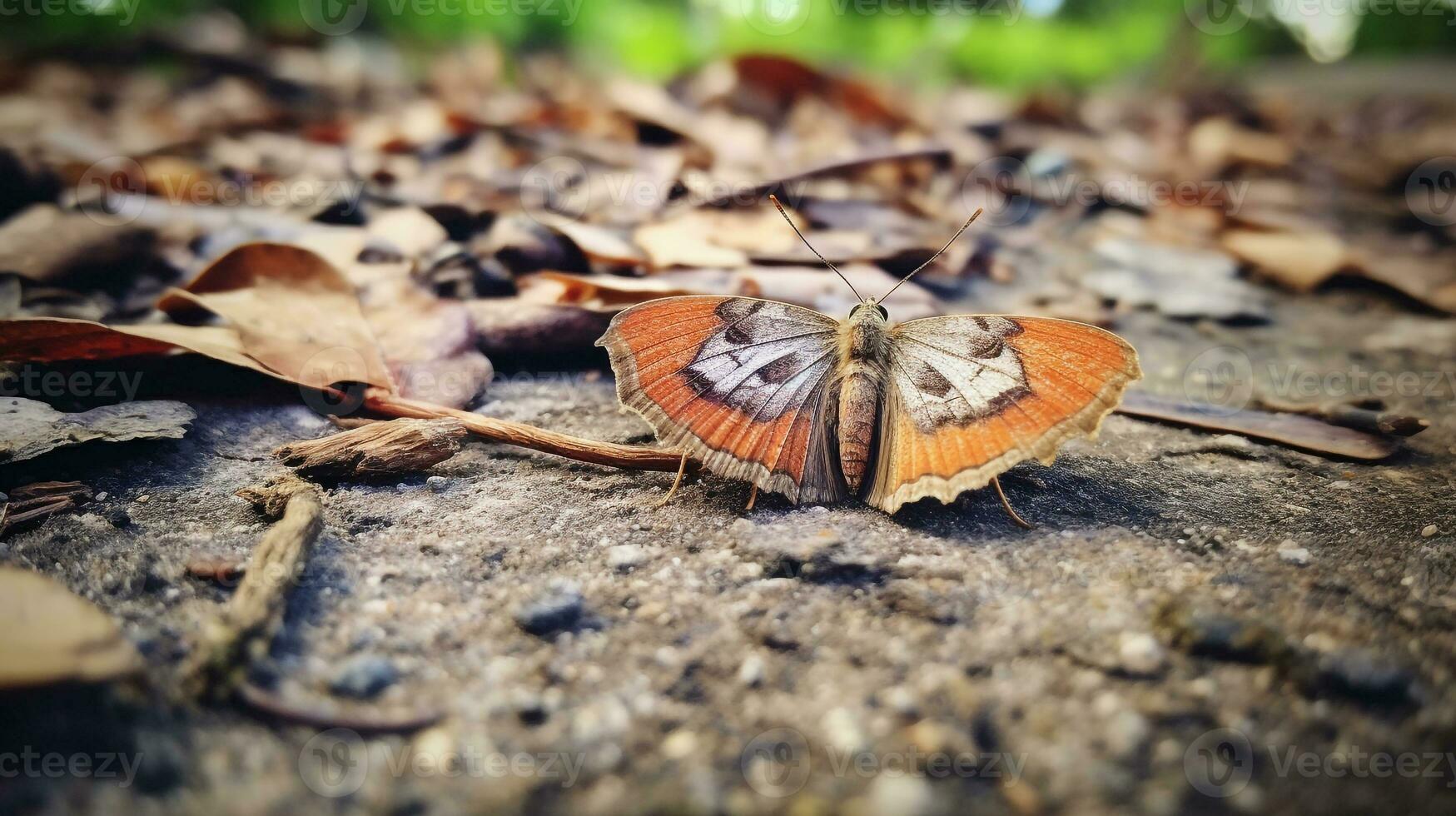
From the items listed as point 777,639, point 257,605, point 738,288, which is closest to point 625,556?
point 777,639

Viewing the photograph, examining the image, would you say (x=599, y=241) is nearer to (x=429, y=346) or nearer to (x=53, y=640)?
(x=429, y=346)

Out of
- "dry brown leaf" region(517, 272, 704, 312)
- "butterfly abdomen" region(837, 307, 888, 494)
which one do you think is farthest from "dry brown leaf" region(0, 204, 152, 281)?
"butterfly abdomen" region(837, 307, 888, 494)

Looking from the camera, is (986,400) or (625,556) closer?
(625,556)

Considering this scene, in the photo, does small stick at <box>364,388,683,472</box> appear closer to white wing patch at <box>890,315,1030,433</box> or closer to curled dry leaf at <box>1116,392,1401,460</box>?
white wing patch at <box>890,315,1030,433</box>

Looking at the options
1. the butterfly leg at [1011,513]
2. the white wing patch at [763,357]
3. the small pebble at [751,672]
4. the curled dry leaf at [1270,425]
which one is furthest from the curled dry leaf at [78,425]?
the curled dry leaf at [1270,425]

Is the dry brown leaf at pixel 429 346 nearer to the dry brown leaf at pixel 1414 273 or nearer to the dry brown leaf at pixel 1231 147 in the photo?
the dry brown leaf at pixel 1414 273
